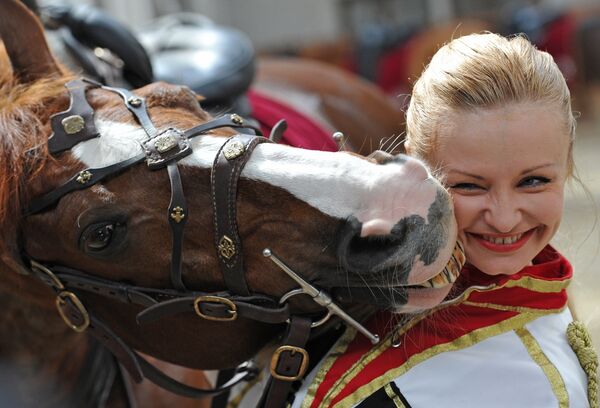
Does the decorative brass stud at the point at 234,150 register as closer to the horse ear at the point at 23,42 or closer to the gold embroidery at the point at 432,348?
the gold embroidery at the point at 432,348

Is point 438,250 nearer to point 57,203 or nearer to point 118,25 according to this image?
point 57,203

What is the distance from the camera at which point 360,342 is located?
149cm

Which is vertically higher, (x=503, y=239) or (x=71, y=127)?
(x=503, y=239)

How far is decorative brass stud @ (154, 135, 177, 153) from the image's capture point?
1.50m

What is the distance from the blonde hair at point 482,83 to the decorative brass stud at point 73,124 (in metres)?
0.64

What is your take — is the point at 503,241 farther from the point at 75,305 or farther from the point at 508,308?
the point at 75,305

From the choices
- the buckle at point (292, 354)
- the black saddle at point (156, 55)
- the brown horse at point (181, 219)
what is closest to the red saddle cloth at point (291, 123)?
the black saddle at point (156, 55)

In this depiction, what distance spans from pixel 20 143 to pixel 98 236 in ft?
0.82

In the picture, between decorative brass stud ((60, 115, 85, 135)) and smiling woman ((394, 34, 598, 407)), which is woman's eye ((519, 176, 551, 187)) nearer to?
smiling woman ((394, 34, 598, 407))

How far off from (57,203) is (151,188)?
0.20m

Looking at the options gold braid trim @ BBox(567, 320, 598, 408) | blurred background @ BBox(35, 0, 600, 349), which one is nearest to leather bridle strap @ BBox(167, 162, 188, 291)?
gold braid trim @ BBox(567, 320, 598, 408)

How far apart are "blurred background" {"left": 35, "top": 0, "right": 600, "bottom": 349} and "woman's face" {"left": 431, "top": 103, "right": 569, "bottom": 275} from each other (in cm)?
256

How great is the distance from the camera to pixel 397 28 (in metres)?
11.4

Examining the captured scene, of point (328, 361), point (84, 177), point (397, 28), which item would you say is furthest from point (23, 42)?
point (397, 28)
